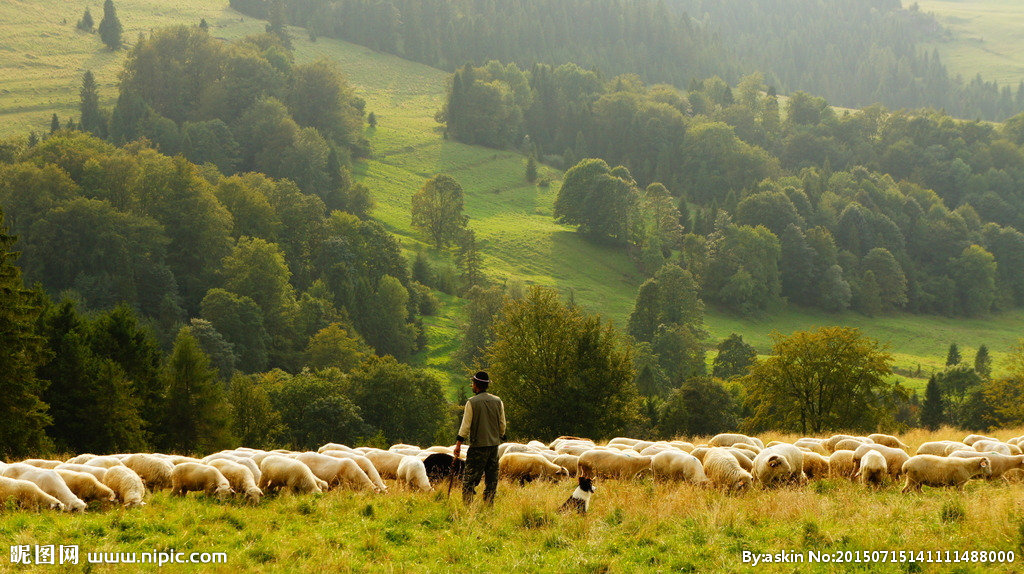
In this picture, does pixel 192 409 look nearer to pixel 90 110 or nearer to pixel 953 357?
pixel 953 357

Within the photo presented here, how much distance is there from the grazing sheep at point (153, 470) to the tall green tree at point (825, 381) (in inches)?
1841

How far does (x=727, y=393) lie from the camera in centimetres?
8275

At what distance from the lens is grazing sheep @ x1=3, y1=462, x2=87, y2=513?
17.0m

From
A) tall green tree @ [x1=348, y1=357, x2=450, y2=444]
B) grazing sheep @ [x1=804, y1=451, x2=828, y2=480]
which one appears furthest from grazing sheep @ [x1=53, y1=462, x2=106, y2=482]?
tall green tree @ [x1=348, y1=357, x2=450, y2=444]

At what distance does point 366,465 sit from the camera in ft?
69.2

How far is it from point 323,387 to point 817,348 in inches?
1645

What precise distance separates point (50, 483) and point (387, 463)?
748 centimetres

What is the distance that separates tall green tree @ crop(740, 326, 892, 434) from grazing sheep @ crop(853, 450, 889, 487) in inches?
1593

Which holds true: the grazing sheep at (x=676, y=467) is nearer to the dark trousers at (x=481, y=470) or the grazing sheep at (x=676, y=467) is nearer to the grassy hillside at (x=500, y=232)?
the dark trousers at (x=481, y=470)

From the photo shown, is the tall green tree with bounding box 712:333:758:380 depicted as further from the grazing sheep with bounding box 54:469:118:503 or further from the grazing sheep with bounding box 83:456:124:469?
the grazing sheep with bounding box 54:469:118:503

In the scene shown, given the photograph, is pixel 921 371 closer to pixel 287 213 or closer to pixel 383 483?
pixel 287 213

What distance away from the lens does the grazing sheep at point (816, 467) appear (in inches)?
883

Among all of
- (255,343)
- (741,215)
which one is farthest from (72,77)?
(741,215)

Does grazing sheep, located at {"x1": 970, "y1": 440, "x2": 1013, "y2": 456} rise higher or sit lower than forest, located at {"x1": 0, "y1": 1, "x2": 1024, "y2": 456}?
higher
